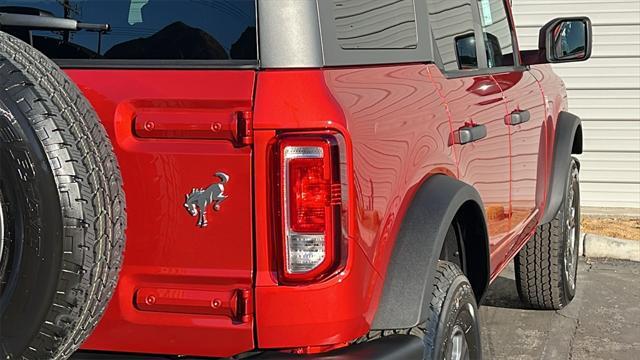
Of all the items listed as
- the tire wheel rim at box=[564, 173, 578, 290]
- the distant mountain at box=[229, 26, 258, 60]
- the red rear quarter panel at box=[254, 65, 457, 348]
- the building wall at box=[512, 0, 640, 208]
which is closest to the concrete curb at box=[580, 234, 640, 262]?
the tire wheel rim at box=[564, 173, 578, 290]

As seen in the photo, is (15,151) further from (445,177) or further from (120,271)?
→ (445,177)

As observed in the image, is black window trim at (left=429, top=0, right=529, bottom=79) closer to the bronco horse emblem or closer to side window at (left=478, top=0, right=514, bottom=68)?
side window at (left=478, top=0, right=514, bottom=68)

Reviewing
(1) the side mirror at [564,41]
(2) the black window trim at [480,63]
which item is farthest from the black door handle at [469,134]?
(1) the side mirror at [564,41]

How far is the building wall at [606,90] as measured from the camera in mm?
8102

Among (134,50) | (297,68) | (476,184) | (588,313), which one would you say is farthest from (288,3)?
(588,313)

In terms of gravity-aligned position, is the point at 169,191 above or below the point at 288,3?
below

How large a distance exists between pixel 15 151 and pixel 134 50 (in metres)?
0.49

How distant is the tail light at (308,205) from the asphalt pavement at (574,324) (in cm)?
253

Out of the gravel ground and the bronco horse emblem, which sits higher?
the bronco horse emblem

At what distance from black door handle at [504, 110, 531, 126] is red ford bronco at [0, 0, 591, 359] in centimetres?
115

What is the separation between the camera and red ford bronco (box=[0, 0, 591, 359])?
2.10m

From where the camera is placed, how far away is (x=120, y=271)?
2.33 metres

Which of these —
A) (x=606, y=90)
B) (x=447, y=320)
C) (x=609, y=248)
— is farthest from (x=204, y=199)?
(x=606, y=90)

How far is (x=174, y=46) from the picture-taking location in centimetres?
239
